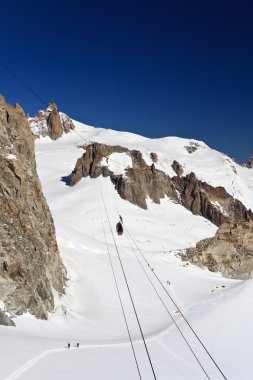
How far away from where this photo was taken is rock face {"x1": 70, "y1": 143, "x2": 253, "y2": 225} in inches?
3043

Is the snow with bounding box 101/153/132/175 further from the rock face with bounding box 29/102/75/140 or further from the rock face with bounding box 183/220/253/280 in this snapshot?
the rock face with bounding box 29/102/75/140

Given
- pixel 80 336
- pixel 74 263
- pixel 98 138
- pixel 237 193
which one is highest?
pixel 98 138

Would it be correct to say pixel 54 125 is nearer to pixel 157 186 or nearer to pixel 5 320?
pixel 157 186

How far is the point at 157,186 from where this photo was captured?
82.8 m

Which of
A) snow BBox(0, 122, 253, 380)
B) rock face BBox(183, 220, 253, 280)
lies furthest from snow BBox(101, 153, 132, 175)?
rock face BBox(183, 220, 253, 280)

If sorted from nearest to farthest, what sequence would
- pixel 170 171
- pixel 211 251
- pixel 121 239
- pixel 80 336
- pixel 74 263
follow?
pixel 80 336, pixel 74 263, pixel 211 251, pixel 121 239, pixel 170 171

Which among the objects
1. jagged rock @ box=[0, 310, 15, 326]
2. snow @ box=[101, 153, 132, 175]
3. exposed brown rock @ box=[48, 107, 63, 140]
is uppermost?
exposed brown rock @ box=[48, 107, 63, 140]

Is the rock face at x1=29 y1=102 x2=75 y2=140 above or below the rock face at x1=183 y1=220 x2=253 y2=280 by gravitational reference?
above

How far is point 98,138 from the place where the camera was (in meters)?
111

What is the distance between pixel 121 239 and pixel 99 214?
9.97 meters

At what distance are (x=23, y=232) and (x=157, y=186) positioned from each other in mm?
58341

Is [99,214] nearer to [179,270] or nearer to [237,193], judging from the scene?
[179,270]

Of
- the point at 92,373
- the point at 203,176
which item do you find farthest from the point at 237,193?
the point at 92,373

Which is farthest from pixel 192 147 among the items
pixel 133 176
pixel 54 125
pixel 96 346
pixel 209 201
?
pixel 96 346
